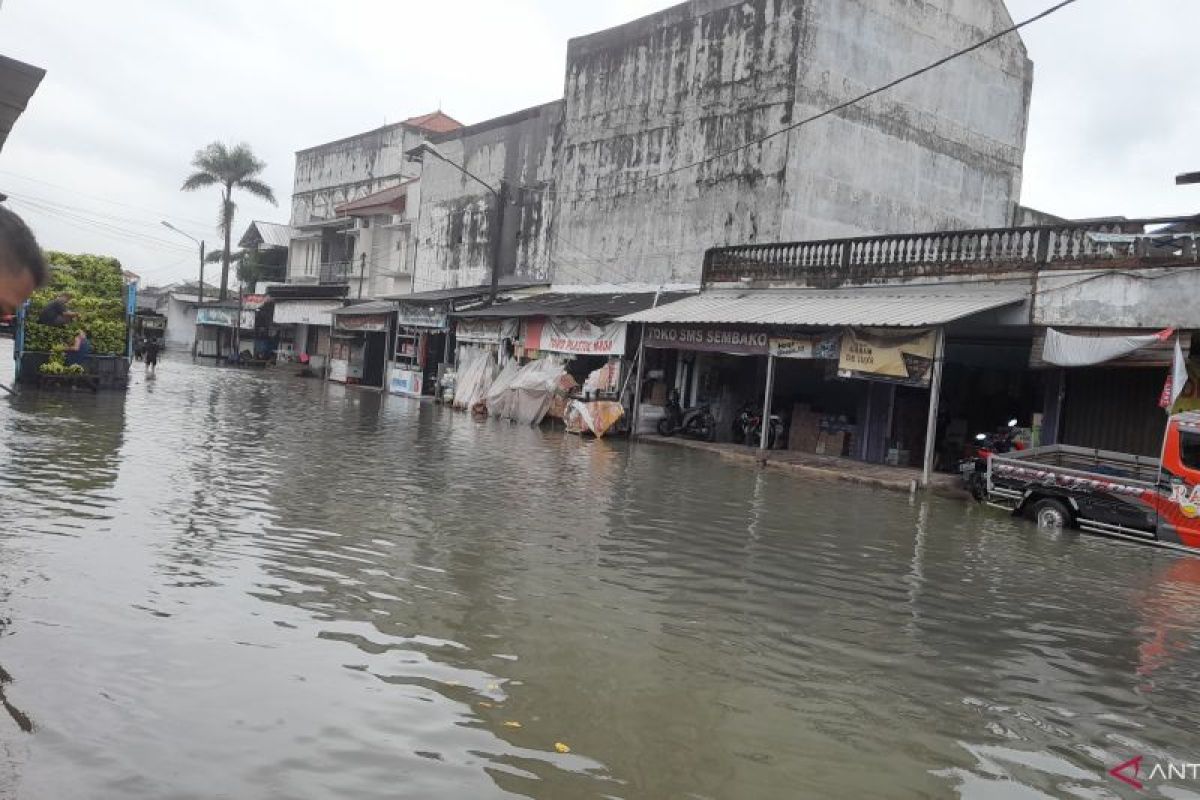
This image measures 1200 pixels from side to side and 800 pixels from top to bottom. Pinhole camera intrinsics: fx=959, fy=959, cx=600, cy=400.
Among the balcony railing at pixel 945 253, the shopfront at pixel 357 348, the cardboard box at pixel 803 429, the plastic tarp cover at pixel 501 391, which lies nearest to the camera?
the balcony railing at pixel 945 253

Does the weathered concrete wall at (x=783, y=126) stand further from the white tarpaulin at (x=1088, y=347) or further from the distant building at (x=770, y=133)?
the white tarpaulin at (x=1088, y=347)

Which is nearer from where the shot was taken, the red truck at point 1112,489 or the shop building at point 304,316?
the red truck at point 1112,489

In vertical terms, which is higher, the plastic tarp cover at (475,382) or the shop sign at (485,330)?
the shop sign at (485,330)

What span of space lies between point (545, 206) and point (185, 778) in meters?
31.2

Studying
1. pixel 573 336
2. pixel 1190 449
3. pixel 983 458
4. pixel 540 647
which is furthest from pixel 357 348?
pixel 540 647

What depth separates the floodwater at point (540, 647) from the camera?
4109 mm

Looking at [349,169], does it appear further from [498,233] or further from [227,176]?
[498,233]

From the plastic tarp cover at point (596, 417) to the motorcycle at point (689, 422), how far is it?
1237mm

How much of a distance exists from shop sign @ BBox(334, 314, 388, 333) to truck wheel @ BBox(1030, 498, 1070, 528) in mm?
31513

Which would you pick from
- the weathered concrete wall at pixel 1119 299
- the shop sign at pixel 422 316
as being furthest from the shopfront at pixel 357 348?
the weathered concrete wall at pixel 1119 299

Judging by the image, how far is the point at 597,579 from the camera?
7.73 meters

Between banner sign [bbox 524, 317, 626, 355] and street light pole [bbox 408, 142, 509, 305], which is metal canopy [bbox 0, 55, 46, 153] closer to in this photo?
banner sign [bbox 524, 317, 626, 355]

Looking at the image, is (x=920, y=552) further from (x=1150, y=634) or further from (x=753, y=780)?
(x=753, y=780)

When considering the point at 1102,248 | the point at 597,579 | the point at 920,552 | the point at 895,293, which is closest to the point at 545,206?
the point at 895,293
